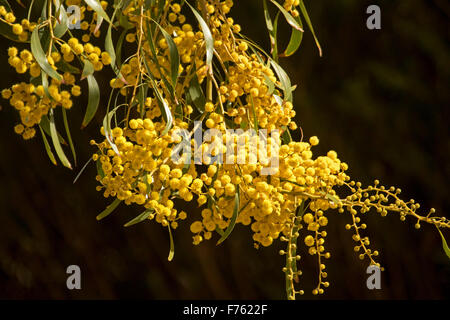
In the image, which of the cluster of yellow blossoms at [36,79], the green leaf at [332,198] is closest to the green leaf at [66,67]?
the cluster of yellow blossoms at [36,79]

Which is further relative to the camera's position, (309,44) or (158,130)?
(309,44)

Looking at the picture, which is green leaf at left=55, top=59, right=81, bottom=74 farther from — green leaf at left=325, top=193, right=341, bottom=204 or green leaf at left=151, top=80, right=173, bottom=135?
green leaf at left=325, top=193, right=341, bottom=204

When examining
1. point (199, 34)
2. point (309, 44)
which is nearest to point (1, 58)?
point (309, 44)

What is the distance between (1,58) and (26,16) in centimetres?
93

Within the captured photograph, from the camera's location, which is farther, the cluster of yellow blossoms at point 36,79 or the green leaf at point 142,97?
the green leaf at point 142,97

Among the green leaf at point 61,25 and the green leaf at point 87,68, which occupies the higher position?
the green leaf at point 61,25

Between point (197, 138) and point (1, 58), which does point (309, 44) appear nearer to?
point (1, 58)

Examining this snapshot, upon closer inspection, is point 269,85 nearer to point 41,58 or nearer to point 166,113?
point 166,113

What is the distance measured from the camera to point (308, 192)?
2.96ft
